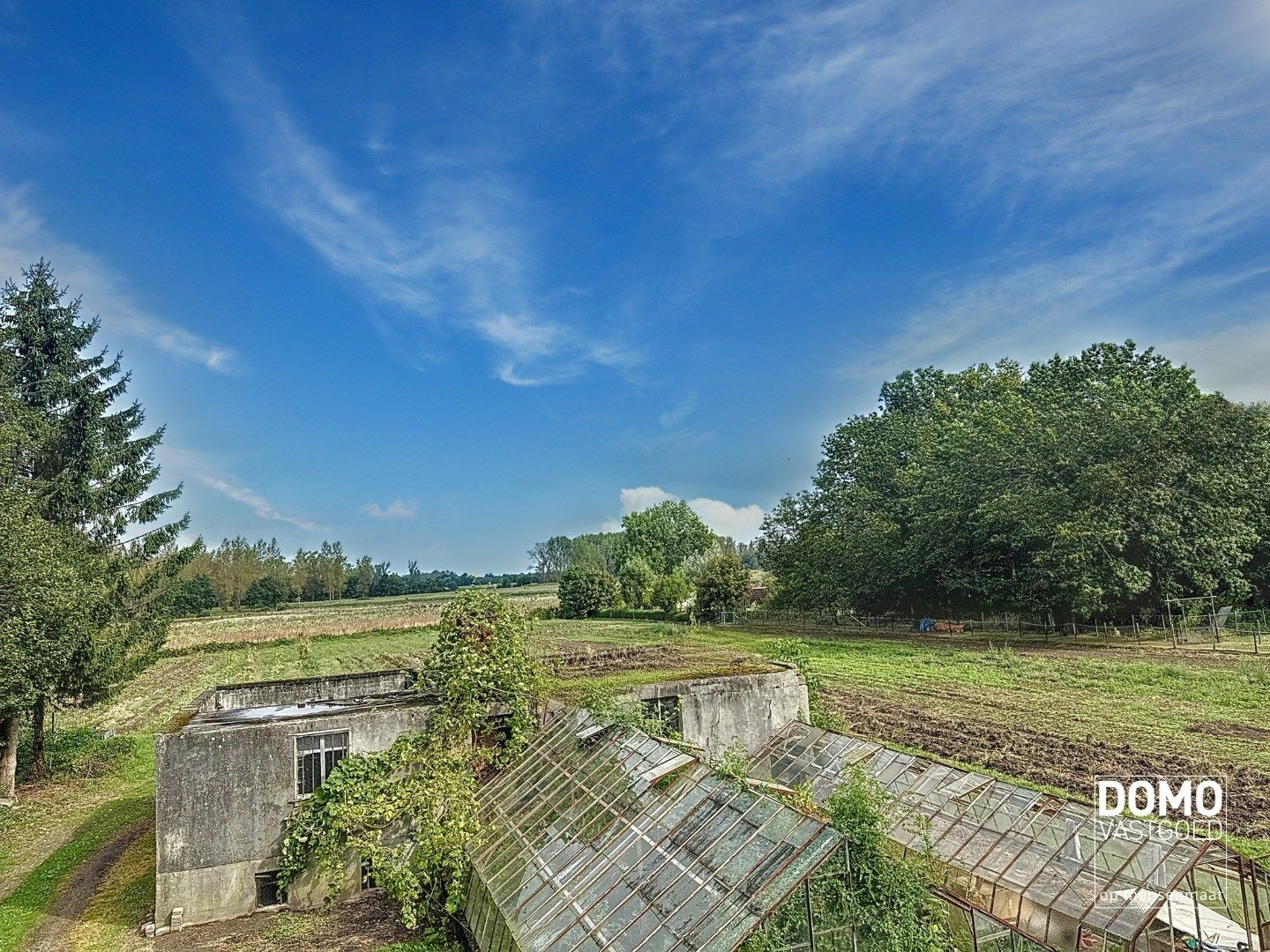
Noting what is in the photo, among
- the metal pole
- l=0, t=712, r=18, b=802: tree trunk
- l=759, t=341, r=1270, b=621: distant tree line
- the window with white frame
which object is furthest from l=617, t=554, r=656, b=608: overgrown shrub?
the metal pole

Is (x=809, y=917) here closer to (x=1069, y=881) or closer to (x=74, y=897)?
(x=1069, y=881)

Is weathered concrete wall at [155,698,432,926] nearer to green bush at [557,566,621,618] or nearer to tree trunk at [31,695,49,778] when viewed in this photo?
tree trunk at [31,695,49,778]

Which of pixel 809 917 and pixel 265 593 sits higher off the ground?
pixel 265 593

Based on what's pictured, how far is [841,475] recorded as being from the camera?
6212cm

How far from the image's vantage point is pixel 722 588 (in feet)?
218

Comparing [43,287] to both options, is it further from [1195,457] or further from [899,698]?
[1195,457]

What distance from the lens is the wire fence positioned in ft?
118

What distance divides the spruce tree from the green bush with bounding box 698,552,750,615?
46905 mm

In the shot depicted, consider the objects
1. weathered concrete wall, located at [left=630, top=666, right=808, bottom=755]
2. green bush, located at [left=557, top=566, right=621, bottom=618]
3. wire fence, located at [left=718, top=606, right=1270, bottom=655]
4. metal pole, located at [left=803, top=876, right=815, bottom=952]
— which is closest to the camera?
metal pole, located at [left=803, top=876, right=815, bottom=952]

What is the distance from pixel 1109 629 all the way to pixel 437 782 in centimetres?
3982

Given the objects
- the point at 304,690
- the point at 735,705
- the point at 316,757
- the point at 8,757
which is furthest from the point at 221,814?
the point at 8,757

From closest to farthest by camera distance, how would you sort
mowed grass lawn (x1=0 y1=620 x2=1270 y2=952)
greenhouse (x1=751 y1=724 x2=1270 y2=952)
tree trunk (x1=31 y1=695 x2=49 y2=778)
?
greenhouse (x1=751 y1=724 x2=1270 y2=952), mowed grass lawn (x1=0 y1=620 x2=1270 y2=952), tree trunk (x1=31 y1=695 x2=49 y2=778)

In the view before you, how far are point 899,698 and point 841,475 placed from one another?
34.7 metres

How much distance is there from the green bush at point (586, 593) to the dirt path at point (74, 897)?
5823 centimetres
